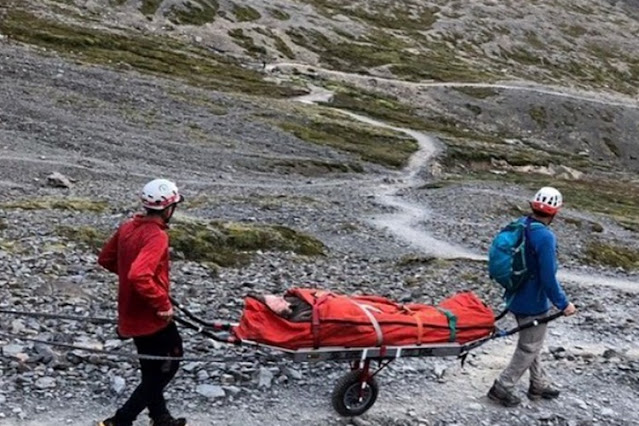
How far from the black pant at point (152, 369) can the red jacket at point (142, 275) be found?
0.73ft

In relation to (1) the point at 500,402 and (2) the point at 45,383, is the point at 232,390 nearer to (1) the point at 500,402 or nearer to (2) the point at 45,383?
(2) the point at 45,383

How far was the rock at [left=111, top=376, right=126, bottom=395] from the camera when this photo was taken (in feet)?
43.6

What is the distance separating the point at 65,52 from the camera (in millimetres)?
100000

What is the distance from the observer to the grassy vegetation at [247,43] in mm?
146375

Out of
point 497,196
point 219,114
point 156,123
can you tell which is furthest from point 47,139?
point 497,196

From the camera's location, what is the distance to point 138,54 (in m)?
113

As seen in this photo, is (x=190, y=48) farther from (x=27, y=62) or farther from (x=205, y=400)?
(x=205, y=400)

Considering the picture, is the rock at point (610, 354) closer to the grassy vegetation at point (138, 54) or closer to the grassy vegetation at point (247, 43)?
the grassy vegetation at point (138, 54)

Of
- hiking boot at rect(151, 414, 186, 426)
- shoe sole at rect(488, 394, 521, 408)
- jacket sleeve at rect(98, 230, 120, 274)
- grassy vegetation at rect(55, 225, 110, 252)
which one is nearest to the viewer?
jacket sleeve at rect(98, 230, 120, 274)

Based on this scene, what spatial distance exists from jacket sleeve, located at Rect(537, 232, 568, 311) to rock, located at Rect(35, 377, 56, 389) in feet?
30.3

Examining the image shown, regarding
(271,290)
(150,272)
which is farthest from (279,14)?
(150,272)

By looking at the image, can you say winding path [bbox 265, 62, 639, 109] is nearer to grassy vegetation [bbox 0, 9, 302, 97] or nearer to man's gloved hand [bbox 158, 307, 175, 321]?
grassy vegetation [bbox 0, 9, 302, 97]

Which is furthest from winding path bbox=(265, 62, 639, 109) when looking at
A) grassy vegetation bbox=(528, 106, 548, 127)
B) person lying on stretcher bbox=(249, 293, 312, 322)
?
person lying on stretcher bbox=(249, 293, 312, 322)

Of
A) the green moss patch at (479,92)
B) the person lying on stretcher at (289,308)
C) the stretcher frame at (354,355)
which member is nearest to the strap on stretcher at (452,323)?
the stretcher frame at (354,355)
